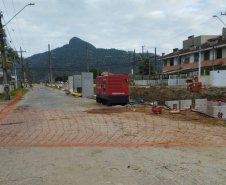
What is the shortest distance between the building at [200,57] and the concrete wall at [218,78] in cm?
598

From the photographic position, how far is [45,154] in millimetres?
5254

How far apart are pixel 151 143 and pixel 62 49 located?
14989 centimetres

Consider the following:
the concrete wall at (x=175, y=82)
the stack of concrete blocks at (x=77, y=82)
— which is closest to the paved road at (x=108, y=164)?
the stack of concrete blocks at (x=77, y=82)

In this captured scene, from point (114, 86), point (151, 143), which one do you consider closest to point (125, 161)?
point (151, 143)

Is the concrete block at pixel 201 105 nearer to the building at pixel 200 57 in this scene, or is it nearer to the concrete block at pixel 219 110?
the concrete block at pixel 219 110

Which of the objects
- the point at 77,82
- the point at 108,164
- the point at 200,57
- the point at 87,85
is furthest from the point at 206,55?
the point at 108,164

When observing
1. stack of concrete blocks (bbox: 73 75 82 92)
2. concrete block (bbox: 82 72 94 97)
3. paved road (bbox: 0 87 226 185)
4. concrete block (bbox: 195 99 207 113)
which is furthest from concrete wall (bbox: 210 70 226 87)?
paved road (bbox: 0 87 226 185)

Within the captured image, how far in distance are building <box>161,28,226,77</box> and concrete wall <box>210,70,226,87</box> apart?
19.6ft

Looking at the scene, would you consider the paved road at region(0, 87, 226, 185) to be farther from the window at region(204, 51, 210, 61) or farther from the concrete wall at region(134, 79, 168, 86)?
the concrete wall at region(134, 79, 168, 86)

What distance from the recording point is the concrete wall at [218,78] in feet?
101

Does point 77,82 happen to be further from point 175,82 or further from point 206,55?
point 206,55

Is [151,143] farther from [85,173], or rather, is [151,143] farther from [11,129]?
[11,129]

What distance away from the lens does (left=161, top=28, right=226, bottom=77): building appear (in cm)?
3897

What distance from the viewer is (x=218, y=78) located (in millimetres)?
31312
